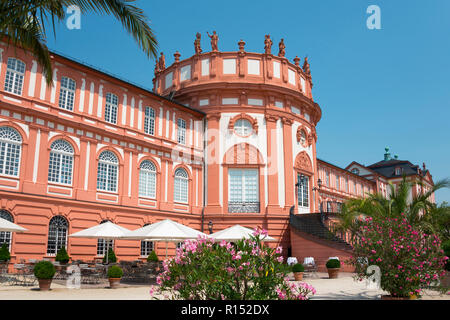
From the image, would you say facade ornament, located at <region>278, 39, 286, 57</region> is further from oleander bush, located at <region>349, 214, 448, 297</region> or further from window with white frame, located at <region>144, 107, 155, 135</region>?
oleander bush, located at <region>349, 214, 448, 297</region>

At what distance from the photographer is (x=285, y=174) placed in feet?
89.0

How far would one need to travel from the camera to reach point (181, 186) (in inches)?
1019

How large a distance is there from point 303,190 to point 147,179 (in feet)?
37.5

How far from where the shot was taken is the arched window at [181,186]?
25.5 metres

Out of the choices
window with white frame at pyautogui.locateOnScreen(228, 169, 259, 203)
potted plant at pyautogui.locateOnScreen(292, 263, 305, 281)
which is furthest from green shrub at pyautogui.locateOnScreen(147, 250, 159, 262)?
potted plant at pyautogui.locateOnScreen(292, 263, 305, 281)

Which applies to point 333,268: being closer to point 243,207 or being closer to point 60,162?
point 243,207

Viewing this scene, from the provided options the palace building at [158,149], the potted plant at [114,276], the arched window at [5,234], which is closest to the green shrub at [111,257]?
the palace building at [158,149]

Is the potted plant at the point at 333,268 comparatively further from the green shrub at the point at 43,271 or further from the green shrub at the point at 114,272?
the green shrub at the point at 43,271

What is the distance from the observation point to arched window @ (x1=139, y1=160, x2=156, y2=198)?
23469 mm

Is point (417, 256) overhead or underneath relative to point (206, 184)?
underneath

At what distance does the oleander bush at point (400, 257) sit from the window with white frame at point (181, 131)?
56.2 feet

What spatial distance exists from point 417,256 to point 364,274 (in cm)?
144
